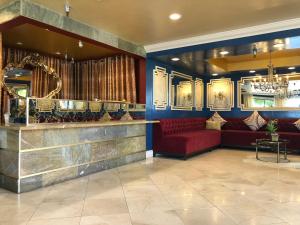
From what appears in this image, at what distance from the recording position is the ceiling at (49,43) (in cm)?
450

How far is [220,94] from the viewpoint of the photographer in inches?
365

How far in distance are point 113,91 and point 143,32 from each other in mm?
1837

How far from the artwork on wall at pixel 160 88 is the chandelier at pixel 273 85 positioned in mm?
2754

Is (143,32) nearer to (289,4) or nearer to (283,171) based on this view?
(289,4)

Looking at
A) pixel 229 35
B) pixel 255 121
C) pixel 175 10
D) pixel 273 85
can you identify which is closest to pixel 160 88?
pixel 229 35

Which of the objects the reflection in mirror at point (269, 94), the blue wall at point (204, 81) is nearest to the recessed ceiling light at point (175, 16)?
the blue wall at point (204, 81)

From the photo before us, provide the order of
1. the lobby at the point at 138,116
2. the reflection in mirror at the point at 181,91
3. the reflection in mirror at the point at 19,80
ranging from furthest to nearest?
the reflection in mirror at the point at 181,91
the reflection in mirror at the point at 19,80
the lobby at the point at 138,116

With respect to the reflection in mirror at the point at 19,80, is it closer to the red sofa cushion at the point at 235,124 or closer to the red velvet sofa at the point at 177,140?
the red velvet sofa at the point at 177,140

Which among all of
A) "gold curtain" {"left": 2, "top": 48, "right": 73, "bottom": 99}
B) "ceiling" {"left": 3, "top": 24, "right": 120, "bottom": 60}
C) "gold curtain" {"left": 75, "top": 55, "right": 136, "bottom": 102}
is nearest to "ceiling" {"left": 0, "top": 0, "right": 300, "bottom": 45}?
"ceiling" {"left": 3, "top": 24, "right": 120, "bottom": 60}

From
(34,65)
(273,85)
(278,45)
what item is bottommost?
(273,85)

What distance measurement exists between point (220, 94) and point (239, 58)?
1538mm

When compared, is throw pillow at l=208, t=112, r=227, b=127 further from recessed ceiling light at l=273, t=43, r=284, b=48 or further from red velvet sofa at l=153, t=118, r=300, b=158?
recessed ceiling light at l=273, t=43, r=284, b=48

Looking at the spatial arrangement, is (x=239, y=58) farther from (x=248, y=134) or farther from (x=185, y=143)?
(x=185, y=143)

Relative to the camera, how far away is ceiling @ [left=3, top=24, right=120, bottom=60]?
14.7 feet
